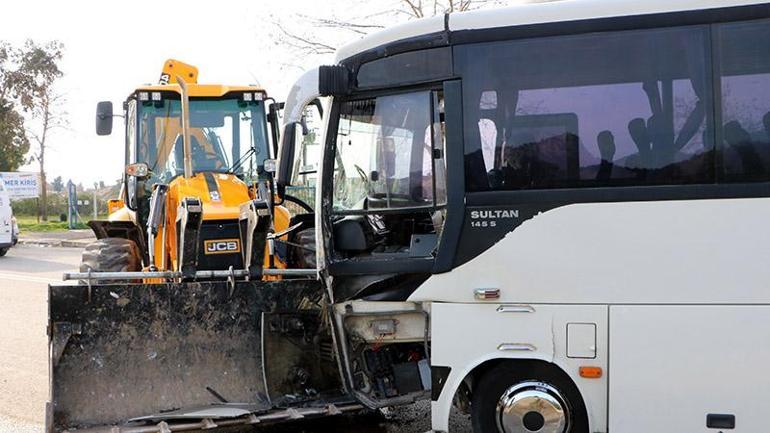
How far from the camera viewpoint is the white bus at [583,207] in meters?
4.79

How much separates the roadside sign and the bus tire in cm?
3430

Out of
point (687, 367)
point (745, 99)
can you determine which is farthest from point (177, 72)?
point (687, 367)

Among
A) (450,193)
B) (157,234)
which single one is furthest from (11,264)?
(450,193)

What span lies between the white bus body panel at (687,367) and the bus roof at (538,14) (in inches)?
77.2

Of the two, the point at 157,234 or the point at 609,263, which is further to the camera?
the point at 157,234

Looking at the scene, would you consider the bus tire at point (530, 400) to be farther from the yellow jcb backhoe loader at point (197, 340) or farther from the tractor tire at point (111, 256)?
the tractor tire at point (111, 256)

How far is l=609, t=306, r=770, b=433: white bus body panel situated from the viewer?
472 cm

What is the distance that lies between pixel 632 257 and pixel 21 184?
1395 inches

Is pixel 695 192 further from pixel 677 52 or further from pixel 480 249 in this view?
pixel 480 249

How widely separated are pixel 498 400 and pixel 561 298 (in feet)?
2.84

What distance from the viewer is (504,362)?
5160mm

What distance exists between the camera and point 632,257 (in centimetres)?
488

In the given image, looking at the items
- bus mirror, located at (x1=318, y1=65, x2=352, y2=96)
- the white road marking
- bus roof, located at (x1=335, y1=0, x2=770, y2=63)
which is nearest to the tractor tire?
bus mirror, located at (x1=318, y1=65, x2=352, y2=96)

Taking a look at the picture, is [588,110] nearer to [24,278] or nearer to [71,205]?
[24,278]
